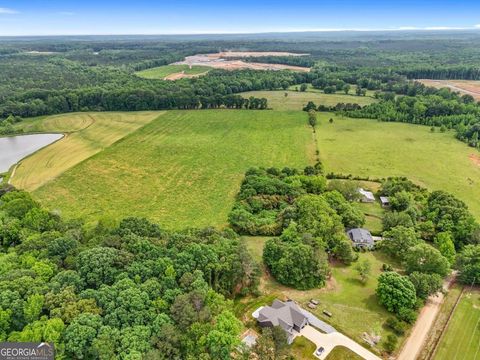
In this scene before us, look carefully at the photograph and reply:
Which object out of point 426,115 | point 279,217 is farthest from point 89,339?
point 426,115

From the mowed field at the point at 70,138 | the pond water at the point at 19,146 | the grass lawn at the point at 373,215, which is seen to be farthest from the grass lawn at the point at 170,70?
the grass lawn at the point at 373,215

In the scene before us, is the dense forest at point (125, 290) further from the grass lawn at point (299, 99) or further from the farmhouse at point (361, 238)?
the grass lawn at point (299, 99)

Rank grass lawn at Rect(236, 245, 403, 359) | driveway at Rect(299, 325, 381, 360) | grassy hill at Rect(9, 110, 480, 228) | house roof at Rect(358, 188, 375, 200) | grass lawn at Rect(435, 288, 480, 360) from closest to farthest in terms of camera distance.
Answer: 1. driveway at Rect(299, 325, 381, 360)
2. grass lawn at Rect(435, 288, 480, 360)
3. grass lawn at Rect(236, 245, 403, 359)
4. grassy hill at Rect(9, 110, 480, 228)
5. house roof at Rect(358, 188, 375, 200)

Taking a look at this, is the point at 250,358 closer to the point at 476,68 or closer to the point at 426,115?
the point at 426,115

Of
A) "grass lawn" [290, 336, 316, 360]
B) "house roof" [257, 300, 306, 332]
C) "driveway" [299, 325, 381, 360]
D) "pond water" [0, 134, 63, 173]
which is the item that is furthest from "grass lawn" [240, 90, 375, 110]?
"grass lawn" [290, 336, 316, 360]

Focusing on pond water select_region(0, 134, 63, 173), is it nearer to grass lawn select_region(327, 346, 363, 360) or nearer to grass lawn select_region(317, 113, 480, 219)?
grass lawn select_region(317, 113, 480, 219)
